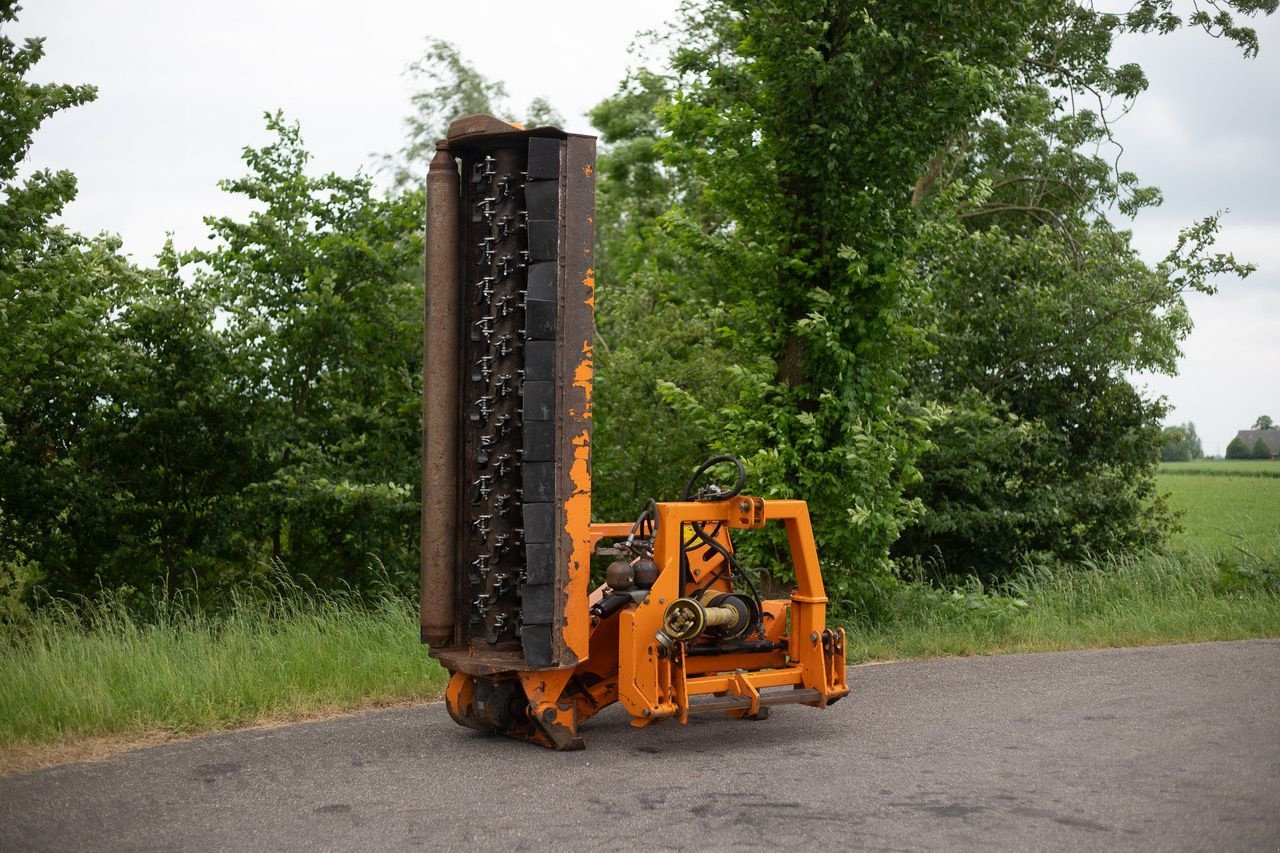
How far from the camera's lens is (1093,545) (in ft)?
70.8

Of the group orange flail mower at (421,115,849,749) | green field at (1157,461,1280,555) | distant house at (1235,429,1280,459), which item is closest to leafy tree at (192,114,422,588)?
orange flail mower at (421,115,849,749)

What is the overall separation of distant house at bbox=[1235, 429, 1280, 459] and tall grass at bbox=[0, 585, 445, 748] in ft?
81.1

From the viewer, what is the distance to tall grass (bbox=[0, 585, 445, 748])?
28.6 ft

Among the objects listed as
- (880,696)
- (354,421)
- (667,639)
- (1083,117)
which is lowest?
(880,696)

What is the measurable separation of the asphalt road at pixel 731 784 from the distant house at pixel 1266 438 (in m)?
22.6

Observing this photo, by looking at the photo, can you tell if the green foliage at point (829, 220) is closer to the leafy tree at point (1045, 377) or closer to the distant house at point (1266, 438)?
the leafy tree at point (1045, 377)

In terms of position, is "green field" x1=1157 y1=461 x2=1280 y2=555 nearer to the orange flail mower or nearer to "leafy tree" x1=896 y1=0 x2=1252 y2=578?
"leafy tree" x1=896 y1=0 x2=1252 y2=578

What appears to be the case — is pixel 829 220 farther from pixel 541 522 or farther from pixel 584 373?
pixel 541 522

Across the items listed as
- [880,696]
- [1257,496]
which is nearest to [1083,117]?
[1257,496]

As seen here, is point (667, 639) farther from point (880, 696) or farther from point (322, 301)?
point (322, 301)

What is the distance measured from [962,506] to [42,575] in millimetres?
13187

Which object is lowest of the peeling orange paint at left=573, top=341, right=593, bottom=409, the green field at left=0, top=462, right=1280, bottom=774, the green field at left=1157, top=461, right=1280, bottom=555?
the green field at left=0, top=462, right=1280, bottom=774

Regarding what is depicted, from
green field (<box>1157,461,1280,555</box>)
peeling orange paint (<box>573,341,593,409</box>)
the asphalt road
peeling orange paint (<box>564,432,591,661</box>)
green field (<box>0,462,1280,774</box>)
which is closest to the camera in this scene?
the asphalt road

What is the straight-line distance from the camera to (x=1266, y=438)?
101ft
